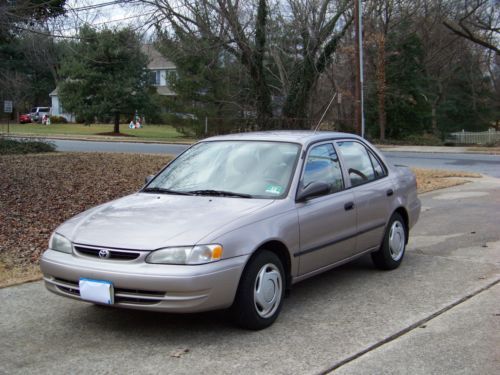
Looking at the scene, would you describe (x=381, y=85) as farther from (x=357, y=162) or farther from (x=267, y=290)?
(x=267, y=290)

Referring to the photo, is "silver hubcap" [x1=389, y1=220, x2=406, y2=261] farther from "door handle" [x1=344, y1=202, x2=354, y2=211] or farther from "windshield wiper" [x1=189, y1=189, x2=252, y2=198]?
"windshield wiper" [x1=189, y1=189, x2=252, y2=198]

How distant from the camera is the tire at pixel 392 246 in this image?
21.6ft

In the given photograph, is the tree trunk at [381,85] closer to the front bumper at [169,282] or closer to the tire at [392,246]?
the tire at [392,246]

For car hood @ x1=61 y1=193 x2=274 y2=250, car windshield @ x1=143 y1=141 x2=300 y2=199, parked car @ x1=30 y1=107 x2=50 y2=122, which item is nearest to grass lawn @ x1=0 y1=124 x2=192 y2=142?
parked car @ x1=30 y1=107 x2=50 y2=122

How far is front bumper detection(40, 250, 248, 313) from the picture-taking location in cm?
429

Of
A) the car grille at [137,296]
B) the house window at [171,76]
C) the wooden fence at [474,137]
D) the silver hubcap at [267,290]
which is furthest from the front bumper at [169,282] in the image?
the wooden fence at [474,137]

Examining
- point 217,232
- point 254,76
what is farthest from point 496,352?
point 254,76

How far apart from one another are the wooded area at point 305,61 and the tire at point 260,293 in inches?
290

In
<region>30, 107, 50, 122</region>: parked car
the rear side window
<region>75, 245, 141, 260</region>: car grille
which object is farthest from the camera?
<region>30, 107, 50, 122</region>: parked car

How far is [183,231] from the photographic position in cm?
453

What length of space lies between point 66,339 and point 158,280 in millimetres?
945

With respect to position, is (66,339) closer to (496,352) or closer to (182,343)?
(182,343)

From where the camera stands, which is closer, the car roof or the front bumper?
the front bumper

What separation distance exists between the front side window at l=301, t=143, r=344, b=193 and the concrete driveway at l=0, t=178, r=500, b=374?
107cm
